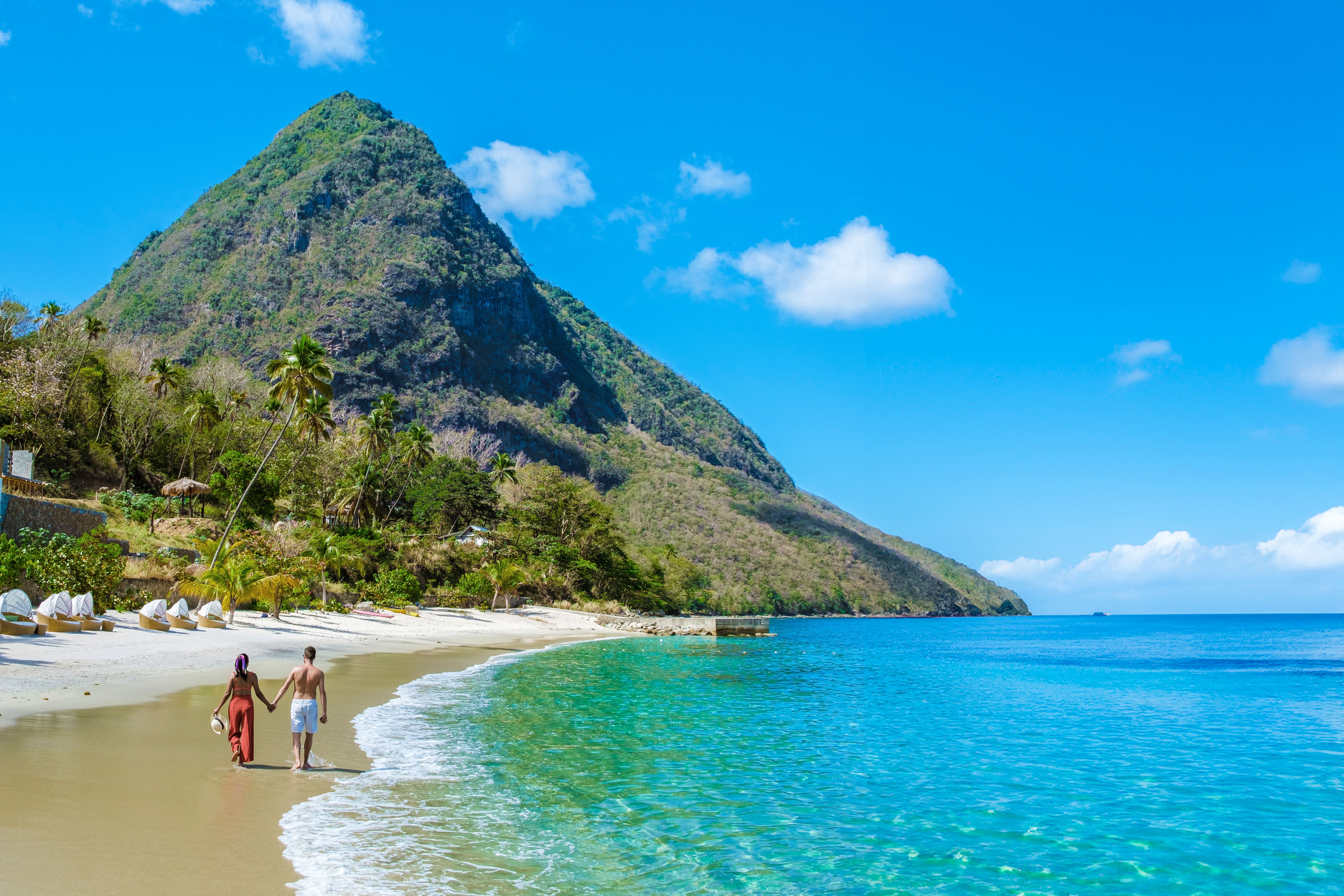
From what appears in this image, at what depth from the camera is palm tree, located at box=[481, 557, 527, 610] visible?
6600cm

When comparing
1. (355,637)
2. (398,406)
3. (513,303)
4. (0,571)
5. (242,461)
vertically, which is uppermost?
(513,303)

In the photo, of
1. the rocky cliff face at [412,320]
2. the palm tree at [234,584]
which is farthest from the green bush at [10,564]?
the rocky cliff face at [412,320]

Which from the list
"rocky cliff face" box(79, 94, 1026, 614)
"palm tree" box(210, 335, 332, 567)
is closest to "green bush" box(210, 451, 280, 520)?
"palm tree" box(210, 335, 332, 567)

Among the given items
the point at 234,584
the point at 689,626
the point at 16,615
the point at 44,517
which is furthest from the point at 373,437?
the point at 16,615

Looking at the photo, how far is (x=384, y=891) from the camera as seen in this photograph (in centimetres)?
754

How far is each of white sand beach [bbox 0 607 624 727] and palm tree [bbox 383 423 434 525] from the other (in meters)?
30.0

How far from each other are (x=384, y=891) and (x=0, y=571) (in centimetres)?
2345

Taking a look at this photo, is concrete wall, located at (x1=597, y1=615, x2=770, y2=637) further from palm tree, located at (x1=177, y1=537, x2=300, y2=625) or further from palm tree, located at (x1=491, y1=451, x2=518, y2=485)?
palm tree, located at (x1=177, y1=537, x2=300, y2=625)

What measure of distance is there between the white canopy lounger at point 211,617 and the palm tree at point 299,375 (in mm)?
9763

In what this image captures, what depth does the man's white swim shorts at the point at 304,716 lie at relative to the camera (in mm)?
11469

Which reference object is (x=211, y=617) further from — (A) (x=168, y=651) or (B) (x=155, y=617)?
(A) (x=168, y=651)

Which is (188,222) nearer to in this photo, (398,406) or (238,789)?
(398,406)

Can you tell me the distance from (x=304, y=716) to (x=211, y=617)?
23941mm

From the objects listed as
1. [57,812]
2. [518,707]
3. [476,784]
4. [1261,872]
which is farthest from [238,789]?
[1261,872]
